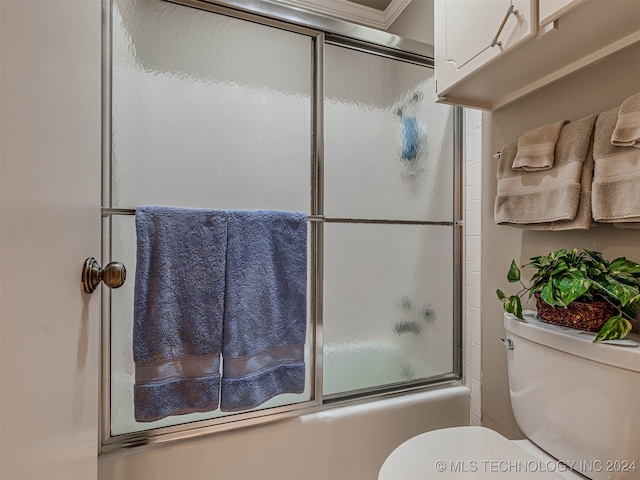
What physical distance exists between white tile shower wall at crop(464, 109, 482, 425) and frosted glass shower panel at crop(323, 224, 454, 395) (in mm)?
79

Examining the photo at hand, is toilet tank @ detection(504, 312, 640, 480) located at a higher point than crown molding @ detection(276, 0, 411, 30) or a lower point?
lower

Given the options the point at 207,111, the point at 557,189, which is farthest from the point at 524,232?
the point at 207,111

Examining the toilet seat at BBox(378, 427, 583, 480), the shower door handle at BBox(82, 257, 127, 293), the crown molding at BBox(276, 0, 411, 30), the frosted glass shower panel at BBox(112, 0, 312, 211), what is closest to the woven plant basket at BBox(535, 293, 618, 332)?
the toilet seat at BBox(378, 427, 583, 480)

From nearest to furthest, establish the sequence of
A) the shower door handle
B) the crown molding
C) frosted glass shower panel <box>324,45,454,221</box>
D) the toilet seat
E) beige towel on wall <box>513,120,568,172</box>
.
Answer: the shower door handle, the toilet seat, beige towel on wall <box>513,120,568,172</box>, frosted glass shower panel <box>324,45,454,221</box>, the crown molding

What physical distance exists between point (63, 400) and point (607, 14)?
1.33 meters

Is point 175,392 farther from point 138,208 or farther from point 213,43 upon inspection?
point 213,43

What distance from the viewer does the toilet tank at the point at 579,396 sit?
0.74 meters

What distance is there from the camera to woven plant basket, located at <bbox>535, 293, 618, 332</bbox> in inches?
33.2

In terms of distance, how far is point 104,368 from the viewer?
1.02 meters

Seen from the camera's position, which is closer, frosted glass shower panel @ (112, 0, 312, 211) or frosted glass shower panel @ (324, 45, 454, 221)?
frosted glass shower panel @ (112, 0, 312, 211)

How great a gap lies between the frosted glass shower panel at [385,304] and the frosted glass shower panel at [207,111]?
13.2 inches

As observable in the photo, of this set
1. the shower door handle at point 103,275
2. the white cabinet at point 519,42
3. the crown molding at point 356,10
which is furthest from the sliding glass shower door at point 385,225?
the shower door handle at point 103,275

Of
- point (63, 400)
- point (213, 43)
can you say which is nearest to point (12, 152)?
point (63, 400)

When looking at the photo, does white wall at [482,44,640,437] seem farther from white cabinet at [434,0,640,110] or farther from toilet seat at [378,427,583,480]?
toilet seat at [378,427,583,480]
